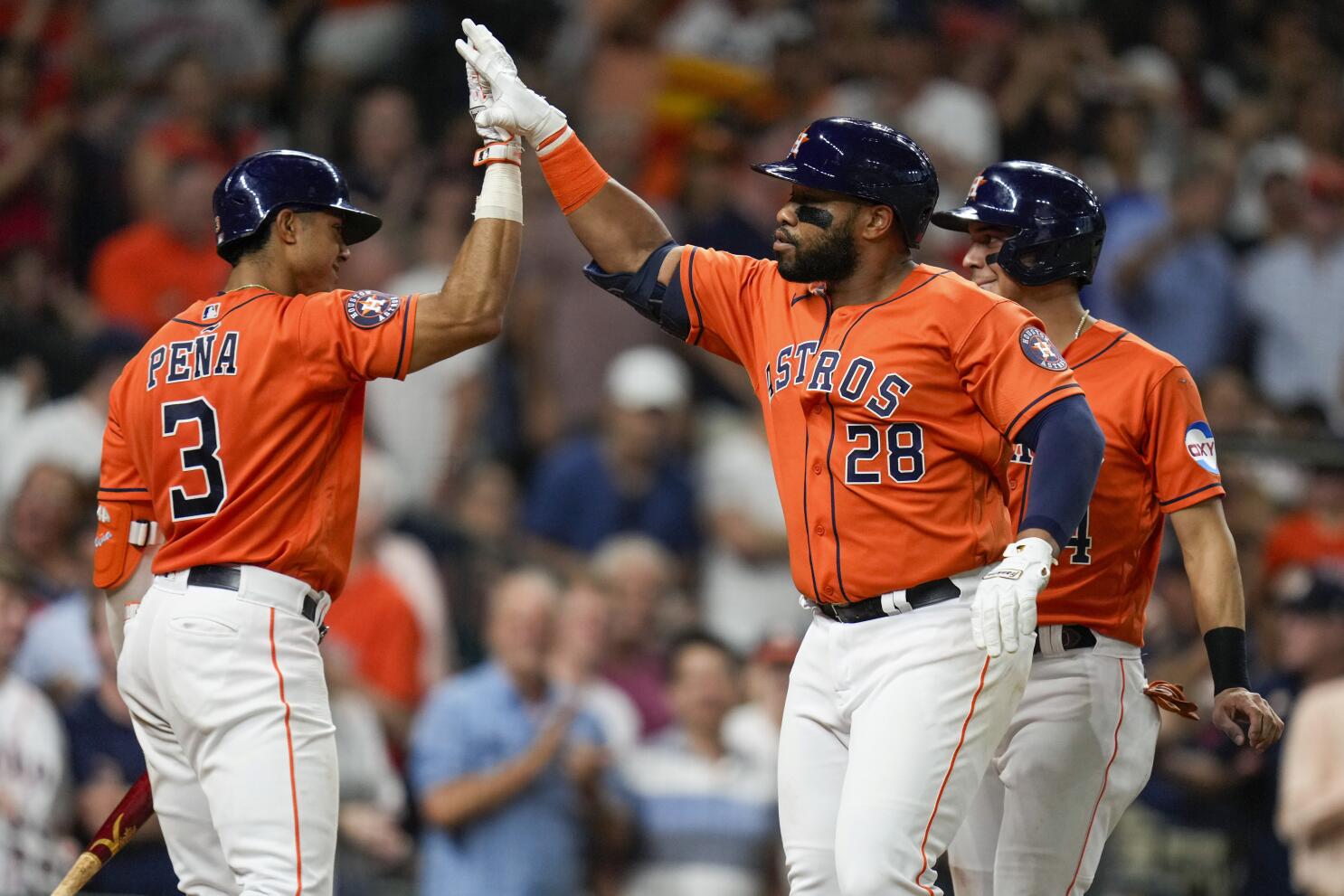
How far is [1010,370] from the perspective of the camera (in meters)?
4.25

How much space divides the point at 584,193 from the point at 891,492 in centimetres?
118

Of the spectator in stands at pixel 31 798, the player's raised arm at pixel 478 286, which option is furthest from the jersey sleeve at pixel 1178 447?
the spectator in stands at pixel 31 798

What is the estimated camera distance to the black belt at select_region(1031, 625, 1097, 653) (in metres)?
4.71

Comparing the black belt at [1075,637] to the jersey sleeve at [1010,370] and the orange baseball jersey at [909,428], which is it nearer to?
the orange baseball jersey at [909,428]

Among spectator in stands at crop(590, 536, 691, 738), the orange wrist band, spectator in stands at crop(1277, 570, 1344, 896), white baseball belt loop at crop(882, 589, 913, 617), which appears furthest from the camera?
spectator in stands at crop(590, 536, 691, 738)

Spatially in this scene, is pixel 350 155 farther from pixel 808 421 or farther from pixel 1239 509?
pixel 808 421

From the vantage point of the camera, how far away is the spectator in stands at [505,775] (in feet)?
23.5

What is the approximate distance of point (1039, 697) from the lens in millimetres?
4691

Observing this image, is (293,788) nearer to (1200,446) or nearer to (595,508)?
(1200,446)

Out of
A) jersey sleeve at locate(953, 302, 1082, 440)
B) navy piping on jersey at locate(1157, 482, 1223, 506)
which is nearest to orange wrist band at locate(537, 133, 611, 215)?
jersey sleeve at locate(953, 302, 1082, 440)

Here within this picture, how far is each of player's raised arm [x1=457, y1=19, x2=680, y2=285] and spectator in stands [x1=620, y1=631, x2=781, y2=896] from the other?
2.92 m

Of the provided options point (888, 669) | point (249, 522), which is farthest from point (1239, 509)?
point (249, 522)

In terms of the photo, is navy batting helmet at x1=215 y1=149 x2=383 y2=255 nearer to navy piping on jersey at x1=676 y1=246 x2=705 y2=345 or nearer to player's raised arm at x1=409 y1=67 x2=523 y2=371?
player's raised arm at x1=409 y1=67 x2=523 y2=371

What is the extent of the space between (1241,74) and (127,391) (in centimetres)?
968
